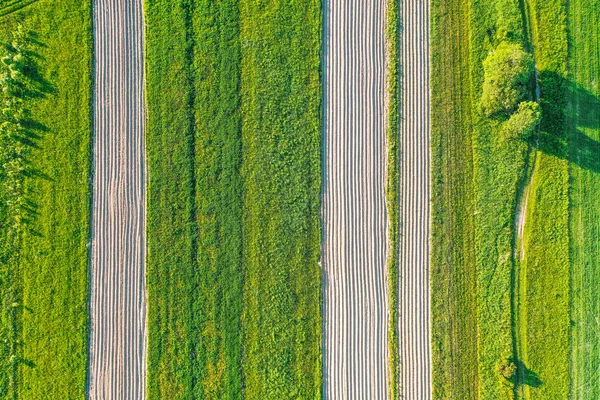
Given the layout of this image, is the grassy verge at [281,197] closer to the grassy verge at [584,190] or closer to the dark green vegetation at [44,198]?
the dark green vegetation at [44,198]

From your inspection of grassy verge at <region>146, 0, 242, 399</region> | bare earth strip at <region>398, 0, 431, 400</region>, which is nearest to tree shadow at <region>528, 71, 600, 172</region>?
bare earth strip at <region>398, 0, 431, 400</region>

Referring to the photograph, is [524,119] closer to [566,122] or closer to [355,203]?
[566,122]

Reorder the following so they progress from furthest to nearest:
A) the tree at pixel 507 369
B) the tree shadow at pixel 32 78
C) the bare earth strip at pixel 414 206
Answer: the tree shadow at pixel 32 78, the bare earth strip at pixel 414 206, the tree at pixel 507 369

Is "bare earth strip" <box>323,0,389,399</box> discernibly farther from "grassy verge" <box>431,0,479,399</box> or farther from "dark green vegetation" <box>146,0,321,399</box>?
"grassy verge" <box>431,0,479,399</box>

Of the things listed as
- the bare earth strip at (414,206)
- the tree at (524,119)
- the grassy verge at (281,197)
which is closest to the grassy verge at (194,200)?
the grassy verge at (281,197)

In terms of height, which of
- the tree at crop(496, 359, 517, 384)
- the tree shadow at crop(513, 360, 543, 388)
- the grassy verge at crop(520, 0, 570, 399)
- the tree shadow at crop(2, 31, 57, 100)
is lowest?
the tree shadow at crop(513, 360, 543, 388)

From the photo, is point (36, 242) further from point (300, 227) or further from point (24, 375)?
point (300, 227)
